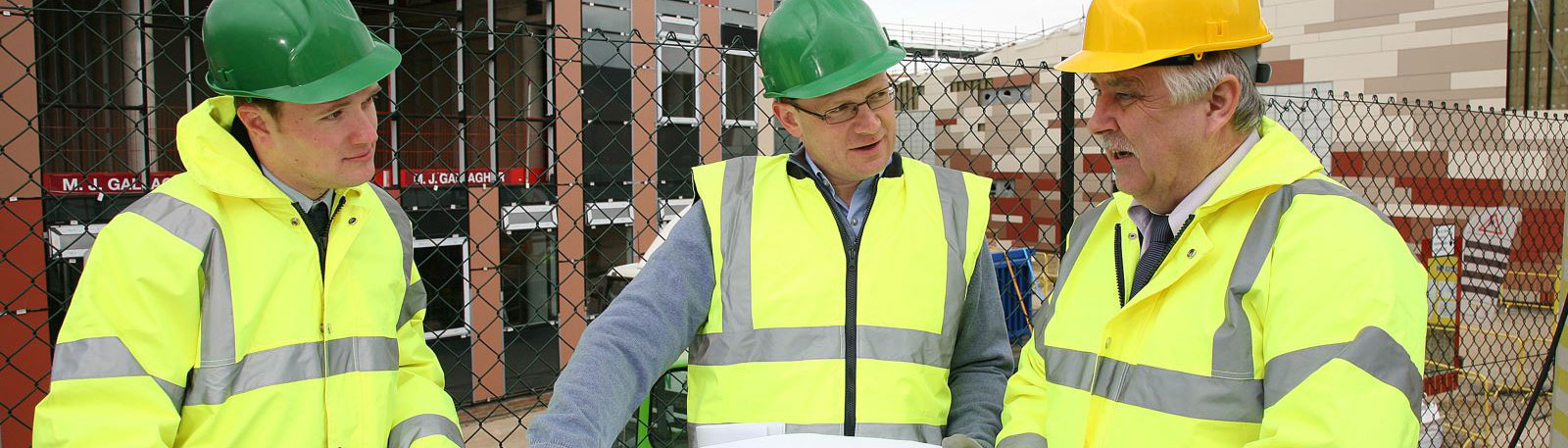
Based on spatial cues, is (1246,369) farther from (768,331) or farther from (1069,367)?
(768,331)

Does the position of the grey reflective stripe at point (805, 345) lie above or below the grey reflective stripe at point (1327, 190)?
below

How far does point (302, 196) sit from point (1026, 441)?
1.59 meters

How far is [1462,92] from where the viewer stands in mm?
8641

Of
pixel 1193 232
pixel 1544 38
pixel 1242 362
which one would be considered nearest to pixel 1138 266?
pixel 1193 232

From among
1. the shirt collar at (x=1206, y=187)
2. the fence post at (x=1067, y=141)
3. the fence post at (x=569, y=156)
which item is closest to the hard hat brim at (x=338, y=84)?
the shirt collar at (x=1206, y=187)

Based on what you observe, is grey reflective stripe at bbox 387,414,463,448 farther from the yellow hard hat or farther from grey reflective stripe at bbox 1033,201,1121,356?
the yellow hard hat

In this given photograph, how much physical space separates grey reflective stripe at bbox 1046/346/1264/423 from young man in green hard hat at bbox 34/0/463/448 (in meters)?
1.34

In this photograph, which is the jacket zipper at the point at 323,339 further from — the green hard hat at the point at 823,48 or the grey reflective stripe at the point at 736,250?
the green hard hat at the point at 823,48

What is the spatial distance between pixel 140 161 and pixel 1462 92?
13.6m

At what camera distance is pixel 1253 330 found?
1.49 m

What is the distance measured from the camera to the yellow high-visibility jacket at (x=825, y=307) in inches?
77.8

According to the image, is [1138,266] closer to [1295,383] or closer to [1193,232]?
[1193,232]

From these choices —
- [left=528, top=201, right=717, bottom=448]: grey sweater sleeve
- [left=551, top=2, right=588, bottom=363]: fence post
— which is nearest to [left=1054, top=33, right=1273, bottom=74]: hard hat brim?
[left=528, top=201, right=717, bottom=448]: grey sweater sleeve

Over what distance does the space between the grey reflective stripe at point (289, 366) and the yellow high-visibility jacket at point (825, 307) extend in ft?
2.19
